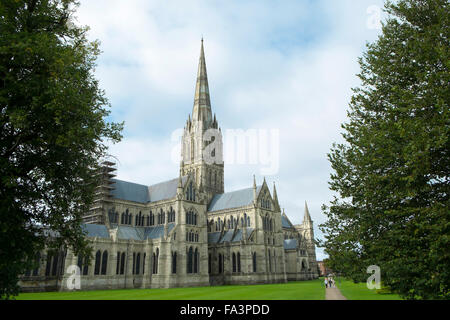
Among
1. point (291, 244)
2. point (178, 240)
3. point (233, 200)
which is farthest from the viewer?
point (291, 244)

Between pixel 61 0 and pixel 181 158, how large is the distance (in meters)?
63.6

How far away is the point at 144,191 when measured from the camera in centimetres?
6116

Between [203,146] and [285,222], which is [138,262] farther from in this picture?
[285,222]

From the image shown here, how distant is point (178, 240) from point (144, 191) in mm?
15555

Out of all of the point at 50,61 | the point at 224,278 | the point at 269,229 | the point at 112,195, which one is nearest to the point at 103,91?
the point at 50,61

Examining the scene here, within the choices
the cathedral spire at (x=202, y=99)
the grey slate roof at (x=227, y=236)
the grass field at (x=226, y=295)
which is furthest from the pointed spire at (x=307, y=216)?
the grass field at (x=226, y=295)

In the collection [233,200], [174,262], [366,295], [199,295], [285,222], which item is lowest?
[199,295]

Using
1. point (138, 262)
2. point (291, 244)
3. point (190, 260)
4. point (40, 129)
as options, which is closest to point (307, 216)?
point (291, 244)

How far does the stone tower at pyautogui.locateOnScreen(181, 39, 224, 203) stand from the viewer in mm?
75812

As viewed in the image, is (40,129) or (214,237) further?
(214,237)

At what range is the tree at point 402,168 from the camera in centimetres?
1230

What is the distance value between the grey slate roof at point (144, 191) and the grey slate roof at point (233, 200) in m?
12.1

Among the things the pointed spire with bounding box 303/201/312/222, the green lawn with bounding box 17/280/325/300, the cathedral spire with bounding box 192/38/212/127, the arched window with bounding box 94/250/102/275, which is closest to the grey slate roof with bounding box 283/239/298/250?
the pointed spire with bounding box 303/201/312/222
